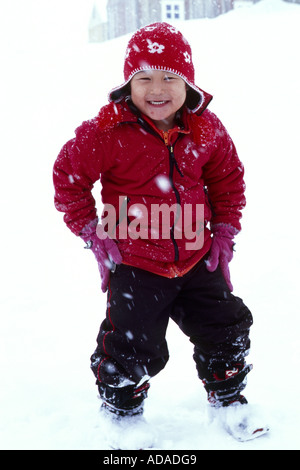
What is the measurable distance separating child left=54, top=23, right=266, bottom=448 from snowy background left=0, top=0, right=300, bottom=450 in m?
0.27

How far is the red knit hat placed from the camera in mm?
1911

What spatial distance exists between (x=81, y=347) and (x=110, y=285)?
0.94 metres

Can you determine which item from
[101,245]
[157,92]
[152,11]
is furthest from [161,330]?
[152,11]

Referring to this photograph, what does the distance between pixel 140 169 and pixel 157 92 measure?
319 millimetres

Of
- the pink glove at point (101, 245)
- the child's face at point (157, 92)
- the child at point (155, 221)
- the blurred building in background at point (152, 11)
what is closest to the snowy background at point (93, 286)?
the child at point (155, 221)

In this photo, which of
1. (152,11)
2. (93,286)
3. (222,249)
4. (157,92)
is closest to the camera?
(157,92)

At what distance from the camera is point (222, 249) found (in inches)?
88.5

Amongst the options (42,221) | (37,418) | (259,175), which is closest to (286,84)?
(259,175)

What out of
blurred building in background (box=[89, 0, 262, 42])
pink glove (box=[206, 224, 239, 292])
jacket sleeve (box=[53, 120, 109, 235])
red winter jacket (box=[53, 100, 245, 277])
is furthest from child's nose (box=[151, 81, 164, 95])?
blurred building in background (box=[89, 0, 262, 42])

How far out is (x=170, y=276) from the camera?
2057 mm

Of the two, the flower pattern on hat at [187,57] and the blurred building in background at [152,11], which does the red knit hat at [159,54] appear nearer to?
the flower pattern on hat at [187,57]

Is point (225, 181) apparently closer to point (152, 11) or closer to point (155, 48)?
point (155, 48)

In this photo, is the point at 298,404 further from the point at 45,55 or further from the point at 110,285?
the point at 45,55

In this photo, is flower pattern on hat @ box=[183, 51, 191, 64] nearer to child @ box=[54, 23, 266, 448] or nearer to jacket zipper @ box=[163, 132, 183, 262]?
child @ box=[54, 23, 266, 448]
